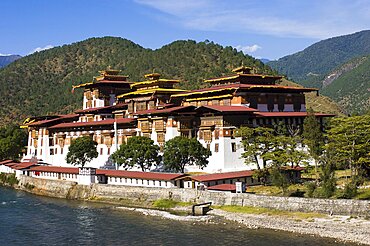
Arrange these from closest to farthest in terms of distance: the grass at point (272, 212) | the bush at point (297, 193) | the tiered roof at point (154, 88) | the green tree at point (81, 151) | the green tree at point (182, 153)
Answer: the grass at point (272, 212), the bush at point (297, 193), the green tree at point (182, 153), the green tree at point (81, 151), the tiered roof at point (154, 88)

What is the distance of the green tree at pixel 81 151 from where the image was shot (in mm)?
82500

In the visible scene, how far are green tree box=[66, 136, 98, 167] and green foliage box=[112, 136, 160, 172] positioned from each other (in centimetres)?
1171

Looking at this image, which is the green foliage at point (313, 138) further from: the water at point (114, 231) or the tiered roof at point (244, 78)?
the tiered roof at point (244, 78)

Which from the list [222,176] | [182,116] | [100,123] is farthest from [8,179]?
[222,176]

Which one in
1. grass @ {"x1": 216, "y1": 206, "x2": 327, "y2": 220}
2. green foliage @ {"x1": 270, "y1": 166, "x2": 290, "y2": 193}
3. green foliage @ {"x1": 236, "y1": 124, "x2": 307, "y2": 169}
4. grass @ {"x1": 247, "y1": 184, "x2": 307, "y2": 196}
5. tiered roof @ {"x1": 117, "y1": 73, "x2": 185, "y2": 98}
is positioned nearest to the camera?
grass @ {"x1": 216, "y1": 206, "x2": 327, "y2": 220}

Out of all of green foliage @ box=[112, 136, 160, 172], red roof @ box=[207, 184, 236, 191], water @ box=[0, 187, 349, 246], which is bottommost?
water @ box=[0, 187, 349, 246]

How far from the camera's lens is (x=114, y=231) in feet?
161

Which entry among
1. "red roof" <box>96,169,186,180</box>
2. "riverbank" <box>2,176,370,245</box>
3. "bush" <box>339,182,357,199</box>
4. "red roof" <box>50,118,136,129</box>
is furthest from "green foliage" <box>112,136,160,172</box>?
"bush" <box>339,182,357,199</box>

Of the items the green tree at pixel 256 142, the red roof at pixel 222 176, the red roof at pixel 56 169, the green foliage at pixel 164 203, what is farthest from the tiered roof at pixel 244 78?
the green foliage at pixel 164 203

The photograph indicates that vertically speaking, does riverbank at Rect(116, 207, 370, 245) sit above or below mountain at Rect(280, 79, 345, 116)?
below

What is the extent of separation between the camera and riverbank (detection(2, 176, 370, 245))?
144ft

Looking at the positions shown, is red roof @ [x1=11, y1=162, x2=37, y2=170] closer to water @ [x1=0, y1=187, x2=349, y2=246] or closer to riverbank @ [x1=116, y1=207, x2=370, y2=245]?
water @ [x1=0, y1=187, x2=349, y2=246]

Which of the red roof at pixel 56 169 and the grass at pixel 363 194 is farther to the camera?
the red roof at pixel 56 169

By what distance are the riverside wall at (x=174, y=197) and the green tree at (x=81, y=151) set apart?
17.5 feet
